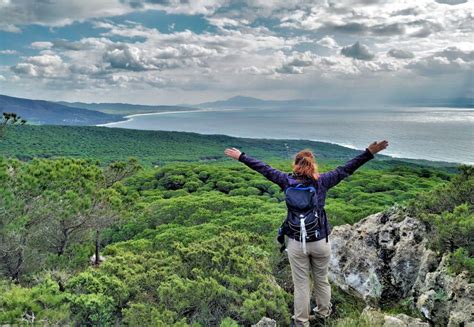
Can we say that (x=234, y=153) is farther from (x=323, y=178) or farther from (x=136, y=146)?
(x=136, y=146)

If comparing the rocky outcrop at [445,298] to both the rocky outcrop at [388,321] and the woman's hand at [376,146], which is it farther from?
the woman's hand at [376,146]

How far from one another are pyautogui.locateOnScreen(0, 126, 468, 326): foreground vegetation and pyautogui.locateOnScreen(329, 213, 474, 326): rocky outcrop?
34 cm

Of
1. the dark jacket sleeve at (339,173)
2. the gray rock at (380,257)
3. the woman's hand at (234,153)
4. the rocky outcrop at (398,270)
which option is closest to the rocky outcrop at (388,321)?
the rocky outcrop at (398,270)

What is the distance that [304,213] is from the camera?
5.67m

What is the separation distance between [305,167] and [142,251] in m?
13.5

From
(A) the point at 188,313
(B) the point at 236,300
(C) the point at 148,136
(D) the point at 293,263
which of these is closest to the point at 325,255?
(D) the point at 293,263

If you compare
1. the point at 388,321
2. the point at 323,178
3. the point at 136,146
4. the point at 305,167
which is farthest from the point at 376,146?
the point at 136,146

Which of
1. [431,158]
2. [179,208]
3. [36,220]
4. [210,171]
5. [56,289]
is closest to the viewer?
[56,289]

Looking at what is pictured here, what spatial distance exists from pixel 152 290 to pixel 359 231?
14.8 feet

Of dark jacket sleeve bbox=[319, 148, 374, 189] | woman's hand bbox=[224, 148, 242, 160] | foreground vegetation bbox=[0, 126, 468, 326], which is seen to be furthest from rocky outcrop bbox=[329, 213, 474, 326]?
woman's hand bbox=[224, 148, 242, 160]

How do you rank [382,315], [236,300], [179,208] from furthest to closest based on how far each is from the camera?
[179,208] < [236,300] < [382,315]

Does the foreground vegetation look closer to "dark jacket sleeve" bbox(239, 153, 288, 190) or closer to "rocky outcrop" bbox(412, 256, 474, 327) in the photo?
"rocky outcrop" bbox(412, 256, 474, 327)

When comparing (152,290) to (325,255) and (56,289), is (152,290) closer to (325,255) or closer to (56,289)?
(56,289)

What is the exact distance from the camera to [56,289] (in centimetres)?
681
